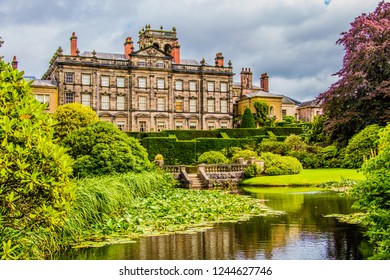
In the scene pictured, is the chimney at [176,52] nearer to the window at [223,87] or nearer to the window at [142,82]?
the window at [142,82]

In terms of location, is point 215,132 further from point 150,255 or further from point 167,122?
point 150,255

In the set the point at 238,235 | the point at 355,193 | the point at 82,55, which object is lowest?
the point at 238,235

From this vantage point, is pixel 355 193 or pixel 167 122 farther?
pixel 167 122

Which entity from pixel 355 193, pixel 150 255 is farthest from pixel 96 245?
pixel 355 193

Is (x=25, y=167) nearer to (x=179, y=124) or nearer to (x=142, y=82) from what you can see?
(x=142, y=82)

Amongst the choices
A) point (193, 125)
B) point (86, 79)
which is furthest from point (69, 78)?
point (193, 125)

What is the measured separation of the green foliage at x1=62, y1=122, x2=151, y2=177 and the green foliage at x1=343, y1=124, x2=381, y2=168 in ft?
47.5

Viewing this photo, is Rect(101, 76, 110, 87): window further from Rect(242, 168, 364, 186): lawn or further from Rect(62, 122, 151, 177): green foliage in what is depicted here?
Rect(62, 122, 151, 177): green foliage

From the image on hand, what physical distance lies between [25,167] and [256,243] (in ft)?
15.4

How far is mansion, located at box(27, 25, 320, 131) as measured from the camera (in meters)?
46.9

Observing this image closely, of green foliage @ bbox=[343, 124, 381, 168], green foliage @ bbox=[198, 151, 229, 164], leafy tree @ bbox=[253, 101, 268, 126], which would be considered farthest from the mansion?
green foliage @ bbox=[343, 124, 381, 168]

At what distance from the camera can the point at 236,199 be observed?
15.8 metres

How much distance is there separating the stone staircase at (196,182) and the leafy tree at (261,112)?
26426 millimetres

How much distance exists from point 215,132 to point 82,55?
61.2ft
